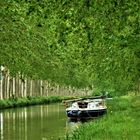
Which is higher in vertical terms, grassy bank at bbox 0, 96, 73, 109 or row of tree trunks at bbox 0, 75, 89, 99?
row of tree trunks at bbox 0, 75, 89, 99

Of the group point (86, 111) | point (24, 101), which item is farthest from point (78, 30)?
point (24, 101)

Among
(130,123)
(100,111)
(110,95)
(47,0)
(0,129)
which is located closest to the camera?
(47,0)

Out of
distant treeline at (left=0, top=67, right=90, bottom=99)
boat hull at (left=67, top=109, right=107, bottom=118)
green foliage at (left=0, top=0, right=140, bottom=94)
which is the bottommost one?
boat hull at (left=67, top=109, right=107, bottom=118)

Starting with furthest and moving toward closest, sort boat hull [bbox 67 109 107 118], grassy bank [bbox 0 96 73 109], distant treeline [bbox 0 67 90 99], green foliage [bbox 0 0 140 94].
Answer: distant treeline [bbox 0 67 90 99], grassy bank [bbox 0 96 73 109], boat hull [bbox 67 109 107 118], green foliage [bbox 0 0 140 94]

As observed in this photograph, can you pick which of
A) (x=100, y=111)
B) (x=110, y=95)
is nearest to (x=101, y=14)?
(x=100, y=111)

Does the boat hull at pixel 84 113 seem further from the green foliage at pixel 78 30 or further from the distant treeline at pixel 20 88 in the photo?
the distant treeline at pixel 20 88

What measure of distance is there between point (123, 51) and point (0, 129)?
1177cm

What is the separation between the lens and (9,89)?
264 feet

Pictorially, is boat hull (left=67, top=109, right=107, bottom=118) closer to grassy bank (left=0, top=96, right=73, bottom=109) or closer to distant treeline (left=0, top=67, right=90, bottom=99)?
distant treeline (left=0, top=67, right=90, bottom=99)

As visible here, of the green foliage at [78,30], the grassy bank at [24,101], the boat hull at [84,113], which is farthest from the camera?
the grassy bank at [24,101]

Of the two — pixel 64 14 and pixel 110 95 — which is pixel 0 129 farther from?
pixel 110 95

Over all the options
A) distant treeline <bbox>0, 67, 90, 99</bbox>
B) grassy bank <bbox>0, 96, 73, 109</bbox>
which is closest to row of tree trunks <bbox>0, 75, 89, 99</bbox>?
distant treeline <bbox>0, 67, 90, 99</bbox>

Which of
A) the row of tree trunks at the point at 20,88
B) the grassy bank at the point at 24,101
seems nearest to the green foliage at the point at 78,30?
the grassy bank at the point at 24,101

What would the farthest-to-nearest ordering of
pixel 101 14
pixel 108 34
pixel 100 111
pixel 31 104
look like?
pixel 31 104 < pixel 100 111 < pixel 108 34 < pixel 101 14
